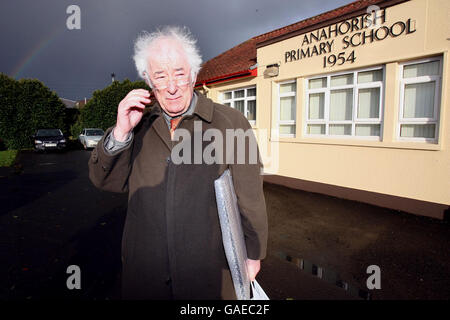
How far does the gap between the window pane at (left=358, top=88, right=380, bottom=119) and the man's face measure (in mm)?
6367

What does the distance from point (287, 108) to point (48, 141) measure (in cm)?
1777

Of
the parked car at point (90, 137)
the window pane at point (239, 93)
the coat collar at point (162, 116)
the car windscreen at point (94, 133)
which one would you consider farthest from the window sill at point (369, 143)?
the car windscreen at point (94, 133)

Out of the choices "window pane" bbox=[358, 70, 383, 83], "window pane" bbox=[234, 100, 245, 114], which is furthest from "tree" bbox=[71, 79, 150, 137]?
"window pane" bbox=[358, 70, 383, 83]

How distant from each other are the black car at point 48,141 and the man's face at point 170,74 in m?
21.2

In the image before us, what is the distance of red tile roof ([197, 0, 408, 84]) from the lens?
745 cm

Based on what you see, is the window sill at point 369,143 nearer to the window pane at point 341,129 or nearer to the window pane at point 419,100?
the window pane at point 341,129

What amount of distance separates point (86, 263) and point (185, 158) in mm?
3156

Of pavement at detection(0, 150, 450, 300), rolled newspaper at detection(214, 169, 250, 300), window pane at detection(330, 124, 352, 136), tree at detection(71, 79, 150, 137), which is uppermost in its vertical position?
tree at detection(71, 79, 150, 137)

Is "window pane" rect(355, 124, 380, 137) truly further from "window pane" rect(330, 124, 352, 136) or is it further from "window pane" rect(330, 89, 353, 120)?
"window pane" rect(330, 89, 353, 120)

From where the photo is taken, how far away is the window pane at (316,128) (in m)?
7.86

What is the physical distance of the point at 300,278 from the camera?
341cm

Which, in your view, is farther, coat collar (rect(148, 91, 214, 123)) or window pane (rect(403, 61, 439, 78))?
window pane (rect(403, 61, 439, 78))

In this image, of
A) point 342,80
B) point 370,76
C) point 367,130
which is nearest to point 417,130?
point 367,130
